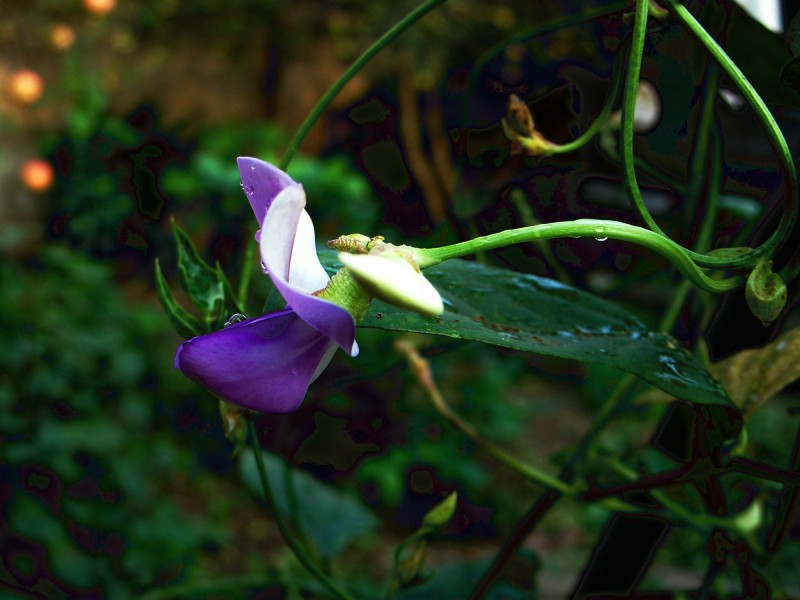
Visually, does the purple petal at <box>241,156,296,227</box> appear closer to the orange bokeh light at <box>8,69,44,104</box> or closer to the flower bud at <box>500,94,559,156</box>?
the flower bud at <box>500,94,559,156</box>

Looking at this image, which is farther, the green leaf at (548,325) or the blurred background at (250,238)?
the blurred background at (250,238)

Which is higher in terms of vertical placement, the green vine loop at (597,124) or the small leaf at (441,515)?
the green vine loop at (597,124)

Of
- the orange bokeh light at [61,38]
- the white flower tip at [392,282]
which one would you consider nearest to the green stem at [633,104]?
the white flower tip at [392,282]

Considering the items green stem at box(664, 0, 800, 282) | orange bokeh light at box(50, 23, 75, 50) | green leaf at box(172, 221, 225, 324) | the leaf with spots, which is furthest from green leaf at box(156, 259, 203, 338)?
orange bokeh light at box(50, 23, 75, 50)

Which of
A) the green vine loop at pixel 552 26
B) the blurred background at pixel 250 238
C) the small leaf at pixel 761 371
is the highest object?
the green vine loop at pixel 552 26

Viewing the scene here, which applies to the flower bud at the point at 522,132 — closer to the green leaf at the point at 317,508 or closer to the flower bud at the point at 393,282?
the flower bud at the point at 393,282

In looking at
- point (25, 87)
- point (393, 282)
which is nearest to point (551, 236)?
point (393, 282)

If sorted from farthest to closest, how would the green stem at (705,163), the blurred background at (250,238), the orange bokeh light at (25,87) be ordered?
the orange bokeh light at (25,87), the blurred background at (250,238), the green stem at (705,163)

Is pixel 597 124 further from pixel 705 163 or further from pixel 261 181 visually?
pixel 261 181

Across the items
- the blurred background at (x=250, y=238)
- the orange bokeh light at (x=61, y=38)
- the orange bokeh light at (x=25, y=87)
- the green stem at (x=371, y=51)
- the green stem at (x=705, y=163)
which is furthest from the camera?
the orange bokeh light at (x=61, y=38)
